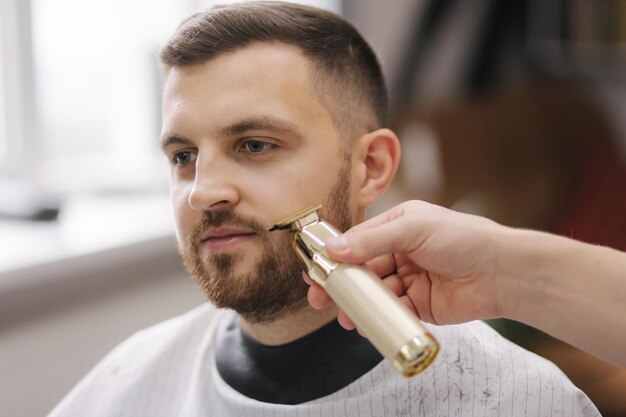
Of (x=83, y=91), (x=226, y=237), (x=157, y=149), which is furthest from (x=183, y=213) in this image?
(x=157, y=149)

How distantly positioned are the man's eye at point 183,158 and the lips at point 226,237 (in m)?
0.15

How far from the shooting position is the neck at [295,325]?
1260mm

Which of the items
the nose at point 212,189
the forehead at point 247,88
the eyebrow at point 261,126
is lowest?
the nose at point 212,189

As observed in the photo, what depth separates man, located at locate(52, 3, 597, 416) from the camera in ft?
3.69

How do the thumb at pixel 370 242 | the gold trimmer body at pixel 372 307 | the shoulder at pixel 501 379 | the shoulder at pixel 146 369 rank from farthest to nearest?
the shoulder at pixel 146 369 → the shoulder at pixel 501 379 → the thumb at pixel 370 242 → the gold trimmer body at pixel 372 307

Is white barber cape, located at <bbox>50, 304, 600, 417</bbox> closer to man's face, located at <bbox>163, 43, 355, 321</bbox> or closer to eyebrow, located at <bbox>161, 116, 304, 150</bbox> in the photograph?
man's face, located at <bbox>163, 43, 355, 321</bbox>

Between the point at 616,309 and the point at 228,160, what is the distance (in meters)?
0.58

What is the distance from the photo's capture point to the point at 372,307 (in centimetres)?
85

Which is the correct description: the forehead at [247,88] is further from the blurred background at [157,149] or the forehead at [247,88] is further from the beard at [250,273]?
the blurred background at [157,149]

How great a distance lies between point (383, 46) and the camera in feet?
11.9

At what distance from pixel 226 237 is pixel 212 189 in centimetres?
8

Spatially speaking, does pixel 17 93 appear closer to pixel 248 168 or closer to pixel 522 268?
pixel 248 168

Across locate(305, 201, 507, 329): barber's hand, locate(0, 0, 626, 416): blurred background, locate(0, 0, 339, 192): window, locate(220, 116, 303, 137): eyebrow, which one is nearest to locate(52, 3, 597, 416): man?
locate(220, 116, 303, 137): eyebrow

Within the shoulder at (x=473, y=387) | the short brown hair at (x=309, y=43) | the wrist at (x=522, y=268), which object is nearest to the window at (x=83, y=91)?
the short brown hair at (x=309, y=43)
